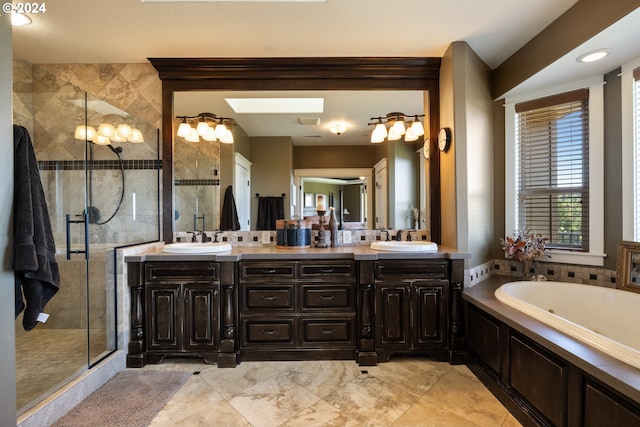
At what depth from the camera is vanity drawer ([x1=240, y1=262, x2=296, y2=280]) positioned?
7.53 ft

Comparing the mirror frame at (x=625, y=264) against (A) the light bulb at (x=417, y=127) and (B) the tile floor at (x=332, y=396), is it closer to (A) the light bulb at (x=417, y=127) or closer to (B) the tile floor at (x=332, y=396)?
(B) the tile floor at (x=332, y=396)

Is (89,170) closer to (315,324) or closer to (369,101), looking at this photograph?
(315,324)

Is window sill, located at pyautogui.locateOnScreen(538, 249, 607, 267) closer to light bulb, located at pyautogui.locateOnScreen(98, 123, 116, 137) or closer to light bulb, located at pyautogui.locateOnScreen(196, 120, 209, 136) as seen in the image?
light bulb, located at pyautogui.locateOnScreen(196, 120, 209, 136)

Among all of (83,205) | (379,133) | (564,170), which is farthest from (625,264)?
(83,205)

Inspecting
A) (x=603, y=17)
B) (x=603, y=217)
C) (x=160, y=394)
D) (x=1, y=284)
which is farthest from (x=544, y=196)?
(x=1, y=284)

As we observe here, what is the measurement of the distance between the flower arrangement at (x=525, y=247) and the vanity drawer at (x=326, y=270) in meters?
1.39

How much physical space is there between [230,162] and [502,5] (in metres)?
2.42

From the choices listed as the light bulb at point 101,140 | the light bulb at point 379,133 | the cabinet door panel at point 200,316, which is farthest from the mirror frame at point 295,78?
the cabinet door panel at point 200,316

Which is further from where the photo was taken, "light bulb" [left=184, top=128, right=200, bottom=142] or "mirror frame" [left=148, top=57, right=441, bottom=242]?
"light bulb" [left=184, top=128, right=200, bottom=142]

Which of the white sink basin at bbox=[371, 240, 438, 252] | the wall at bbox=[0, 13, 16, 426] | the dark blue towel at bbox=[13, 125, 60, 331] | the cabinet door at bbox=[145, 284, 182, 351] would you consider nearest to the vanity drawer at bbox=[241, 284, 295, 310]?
the cabinet door at bbox=[145, 284, 182, 351]

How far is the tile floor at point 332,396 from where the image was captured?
1.68 metres

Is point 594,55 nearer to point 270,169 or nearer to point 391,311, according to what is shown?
point 391,311

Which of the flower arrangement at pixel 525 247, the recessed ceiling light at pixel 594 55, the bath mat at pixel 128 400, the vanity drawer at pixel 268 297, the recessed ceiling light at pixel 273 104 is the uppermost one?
the recessed ceiling light at pixel 594 55

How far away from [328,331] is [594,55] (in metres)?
2.73
